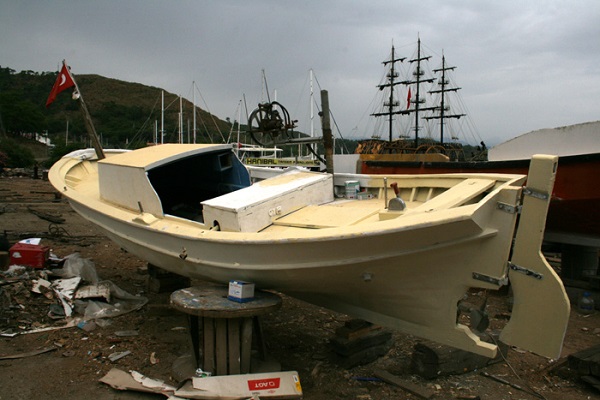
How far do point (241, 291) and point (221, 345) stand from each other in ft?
1.69

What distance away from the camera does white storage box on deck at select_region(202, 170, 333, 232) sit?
166 inches

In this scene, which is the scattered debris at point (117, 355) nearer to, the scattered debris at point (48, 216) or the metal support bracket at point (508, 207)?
the metal support bracket at point (508, 207)

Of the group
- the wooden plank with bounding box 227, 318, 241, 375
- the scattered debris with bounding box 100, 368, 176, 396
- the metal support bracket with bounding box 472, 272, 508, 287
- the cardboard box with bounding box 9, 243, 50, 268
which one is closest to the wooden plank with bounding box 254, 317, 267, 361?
the wooden plank with bounding box 227, 318, 241, 375

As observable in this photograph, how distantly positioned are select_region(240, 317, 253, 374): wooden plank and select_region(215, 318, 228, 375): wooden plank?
15 centimetres

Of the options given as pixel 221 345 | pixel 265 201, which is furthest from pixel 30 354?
pixel 265 201

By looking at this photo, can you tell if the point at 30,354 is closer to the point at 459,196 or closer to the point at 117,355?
the point at 117,355

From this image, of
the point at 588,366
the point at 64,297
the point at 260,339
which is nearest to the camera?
the point at 588,366

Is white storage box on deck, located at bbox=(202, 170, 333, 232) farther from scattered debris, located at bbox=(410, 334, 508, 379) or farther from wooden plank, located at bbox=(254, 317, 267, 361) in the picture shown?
scattered debris, located at bbox=(410, 334, 508, 379)

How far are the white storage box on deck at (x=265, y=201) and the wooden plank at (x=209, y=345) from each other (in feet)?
2.81

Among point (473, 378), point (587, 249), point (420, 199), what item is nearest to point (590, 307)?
point (587, 249)

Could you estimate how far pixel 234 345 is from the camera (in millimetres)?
3953

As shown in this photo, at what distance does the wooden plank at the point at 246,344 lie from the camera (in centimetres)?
395

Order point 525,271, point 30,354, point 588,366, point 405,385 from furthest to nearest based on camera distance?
point 30,354, point 588,366, point 405,385, point 525,271

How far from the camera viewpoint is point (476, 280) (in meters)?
3.41
